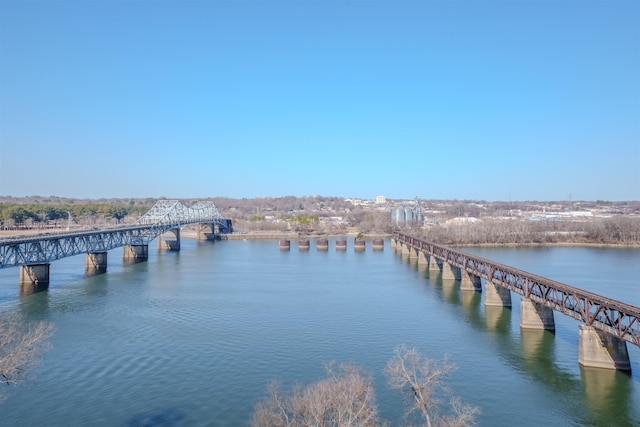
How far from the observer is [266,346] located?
2341 centimetres

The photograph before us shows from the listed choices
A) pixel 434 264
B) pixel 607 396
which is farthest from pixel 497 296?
pixel 434 264

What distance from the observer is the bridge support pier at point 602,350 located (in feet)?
64.1

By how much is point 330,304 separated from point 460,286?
13.7 meters

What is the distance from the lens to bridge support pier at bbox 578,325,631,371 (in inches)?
770

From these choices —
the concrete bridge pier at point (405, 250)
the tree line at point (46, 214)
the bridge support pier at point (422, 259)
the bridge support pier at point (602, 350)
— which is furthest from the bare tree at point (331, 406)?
the tree line at point (46, 214)

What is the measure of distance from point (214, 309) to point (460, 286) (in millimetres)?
21618

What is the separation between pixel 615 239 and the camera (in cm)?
7994

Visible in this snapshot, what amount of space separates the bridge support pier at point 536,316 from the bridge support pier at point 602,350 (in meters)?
6.41

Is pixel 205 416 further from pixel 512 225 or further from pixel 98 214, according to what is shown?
pixel 98 214

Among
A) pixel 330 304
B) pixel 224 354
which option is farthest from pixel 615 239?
pixel 224 354

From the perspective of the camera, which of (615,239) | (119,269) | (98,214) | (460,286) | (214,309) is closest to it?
(214,309)

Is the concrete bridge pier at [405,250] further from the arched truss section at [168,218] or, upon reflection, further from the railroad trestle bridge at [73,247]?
the railroad trestle bridge at [73,247]

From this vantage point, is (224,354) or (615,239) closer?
(224,354)

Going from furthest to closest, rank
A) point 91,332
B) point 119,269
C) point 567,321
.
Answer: point 119,269 → point 567,321 → point 91,332
